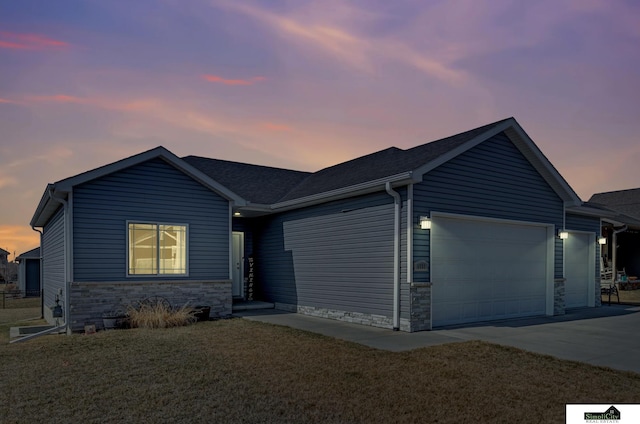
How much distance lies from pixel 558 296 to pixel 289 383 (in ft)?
33.8

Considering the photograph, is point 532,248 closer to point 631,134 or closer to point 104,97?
point 631,134

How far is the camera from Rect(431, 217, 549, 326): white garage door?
10.5m

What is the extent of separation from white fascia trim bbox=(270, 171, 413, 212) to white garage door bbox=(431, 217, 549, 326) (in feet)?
4.97

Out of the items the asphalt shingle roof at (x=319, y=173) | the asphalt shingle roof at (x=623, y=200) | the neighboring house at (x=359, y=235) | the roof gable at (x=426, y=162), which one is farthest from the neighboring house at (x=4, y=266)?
the asphalt shingle roof at (x=623, y=200)

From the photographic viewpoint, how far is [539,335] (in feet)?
30.4

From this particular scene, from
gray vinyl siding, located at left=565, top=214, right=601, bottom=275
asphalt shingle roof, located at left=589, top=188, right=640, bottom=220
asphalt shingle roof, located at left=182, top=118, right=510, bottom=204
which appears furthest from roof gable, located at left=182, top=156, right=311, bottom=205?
asphalt shingle roof, located at left=589, top=188, right=640, bottom=220

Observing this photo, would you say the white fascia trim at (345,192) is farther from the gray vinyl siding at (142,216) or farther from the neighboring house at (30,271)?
the neighboring house at (30,271)

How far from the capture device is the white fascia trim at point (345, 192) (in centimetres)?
962

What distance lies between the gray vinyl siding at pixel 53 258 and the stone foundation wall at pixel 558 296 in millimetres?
13126

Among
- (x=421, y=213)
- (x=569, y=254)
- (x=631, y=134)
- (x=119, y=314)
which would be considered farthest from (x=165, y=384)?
(x=631, y=134)

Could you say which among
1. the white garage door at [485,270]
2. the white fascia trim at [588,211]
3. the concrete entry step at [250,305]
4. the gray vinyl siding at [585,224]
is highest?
the white fascia trim at [588,211]

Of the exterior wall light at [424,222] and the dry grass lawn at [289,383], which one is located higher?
the exterior wall light at [424,222]

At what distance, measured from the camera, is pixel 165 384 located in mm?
5590

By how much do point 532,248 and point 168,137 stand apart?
12134 millimetres
